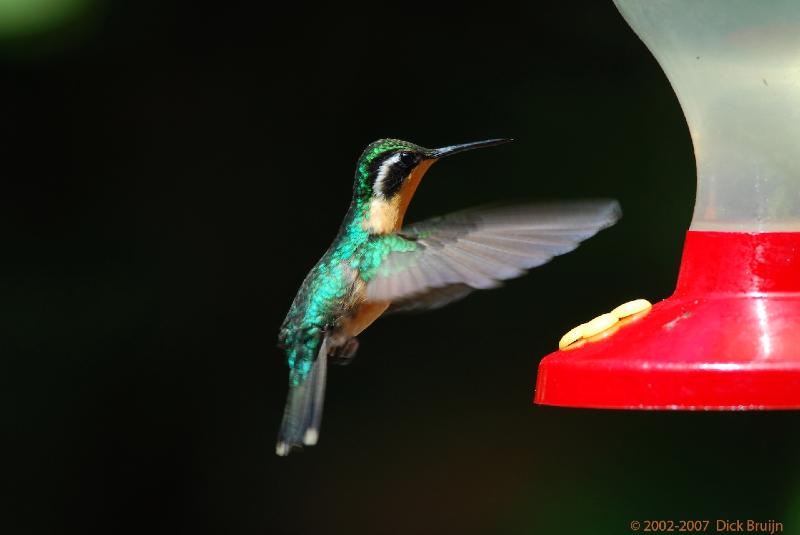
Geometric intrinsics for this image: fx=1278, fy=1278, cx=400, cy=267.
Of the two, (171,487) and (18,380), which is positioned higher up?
(18,380)

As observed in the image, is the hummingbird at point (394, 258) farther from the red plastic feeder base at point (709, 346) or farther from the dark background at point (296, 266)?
the dark background at point (296, 266)

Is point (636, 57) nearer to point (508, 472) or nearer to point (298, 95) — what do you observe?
point (298, 95)

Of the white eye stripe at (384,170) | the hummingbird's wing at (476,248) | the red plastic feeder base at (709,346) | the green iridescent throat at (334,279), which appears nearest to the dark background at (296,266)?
the green iridescent throat at (334,279)

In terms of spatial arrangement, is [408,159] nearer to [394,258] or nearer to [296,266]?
[394,258]

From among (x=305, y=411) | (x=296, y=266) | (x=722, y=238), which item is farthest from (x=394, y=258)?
(x=296, y=266)

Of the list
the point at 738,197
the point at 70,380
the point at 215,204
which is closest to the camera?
the point at 738,197

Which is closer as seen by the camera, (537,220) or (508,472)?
(537,220)

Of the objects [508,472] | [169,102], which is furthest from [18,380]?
[508,472]
